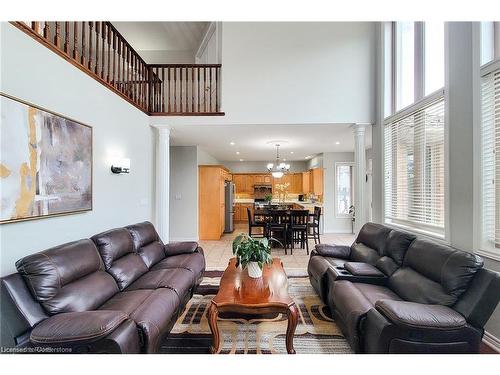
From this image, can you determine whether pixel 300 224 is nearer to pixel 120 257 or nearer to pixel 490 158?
pixel 490 158

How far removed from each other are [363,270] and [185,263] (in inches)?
83.2

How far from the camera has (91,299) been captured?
1902mm

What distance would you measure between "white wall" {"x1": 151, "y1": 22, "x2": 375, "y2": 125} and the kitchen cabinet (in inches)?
113

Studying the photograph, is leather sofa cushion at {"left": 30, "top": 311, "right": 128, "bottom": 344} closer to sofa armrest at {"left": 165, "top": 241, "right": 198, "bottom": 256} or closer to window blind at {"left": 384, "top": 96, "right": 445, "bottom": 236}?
sofa armrest at {"left": 165, "top": 241, "right": 198, "bottom": 256}

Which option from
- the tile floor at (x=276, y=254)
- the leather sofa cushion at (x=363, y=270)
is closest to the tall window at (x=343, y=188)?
the tile floor at (x=276, y=254)

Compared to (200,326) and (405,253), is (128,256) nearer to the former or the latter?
(200,326)

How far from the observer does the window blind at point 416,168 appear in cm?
279

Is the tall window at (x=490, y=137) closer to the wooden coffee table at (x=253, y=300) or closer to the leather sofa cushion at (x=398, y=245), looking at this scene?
the leather sofa cushion at (x=398, y=245)

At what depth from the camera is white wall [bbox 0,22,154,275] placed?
72.6 inches

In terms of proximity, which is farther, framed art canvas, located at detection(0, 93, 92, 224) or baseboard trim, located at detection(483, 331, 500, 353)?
baseboard trim, located at detection(483, 331, 500, 353)

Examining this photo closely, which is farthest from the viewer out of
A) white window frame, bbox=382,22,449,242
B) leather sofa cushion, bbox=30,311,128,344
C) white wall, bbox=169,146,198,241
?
white wall, bbox=169,146,198,241

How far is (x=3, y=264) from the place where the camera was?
1.75m

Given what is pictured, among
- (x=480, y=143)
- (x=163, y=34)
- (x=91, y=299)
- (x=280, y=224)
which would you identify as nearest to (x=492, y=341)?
(x=480, y=143)

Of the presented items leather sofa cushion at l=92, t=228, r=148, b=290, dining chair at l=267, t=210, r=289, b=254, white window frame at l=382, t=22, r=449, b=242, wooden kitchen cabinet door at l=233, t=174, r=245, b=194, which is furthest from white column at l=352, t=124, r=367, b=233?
wooden kitchen cabinet door at l=233, t=174, r=245, b=194
